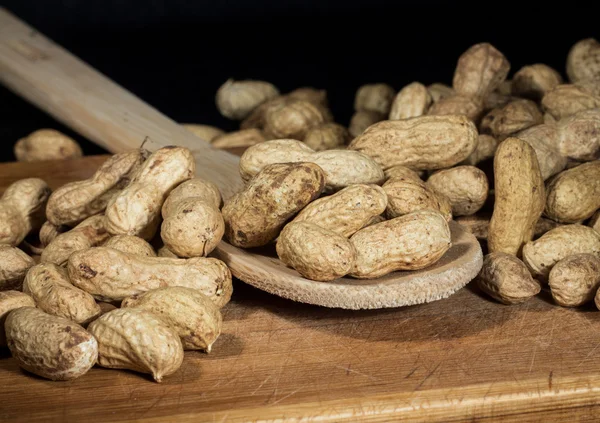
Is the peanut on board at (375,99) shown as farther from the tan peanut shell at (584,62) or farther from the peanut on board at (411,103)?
the tan peanut shell at (584,62)

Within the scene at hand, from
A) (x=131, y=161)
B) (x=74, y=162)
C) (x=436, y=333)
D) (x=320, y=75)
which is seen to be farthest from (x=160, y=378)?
(x=320, y=75)

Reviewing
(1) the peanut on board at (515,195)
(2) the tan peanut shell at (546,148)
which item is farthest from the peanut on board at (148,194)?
→ (2) the tan peanut shell at (546,148)

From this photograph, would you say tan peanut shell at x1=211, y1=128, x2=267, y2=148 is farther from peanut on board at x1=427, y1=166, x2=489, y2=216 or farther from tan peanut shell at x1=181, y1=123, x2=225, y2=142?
peanut on board at x1=427, y1=166, x2=489, y2=216

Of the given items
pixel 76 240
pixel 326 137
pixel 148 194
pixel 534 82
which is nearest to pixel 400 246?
pixel 148 194

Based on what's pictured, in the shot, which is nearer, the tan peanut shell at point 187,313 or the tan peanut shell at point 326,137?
the tan peanut shell at point 187,313

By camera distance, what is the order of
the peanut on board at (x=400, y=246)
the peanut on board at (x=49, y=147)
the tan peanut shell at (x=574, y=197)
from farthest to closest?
the peanut on board at (x=49, y=147) → the tan peanut shell at (x=574, y=197) → the peanut on board at (x=400, y=246)

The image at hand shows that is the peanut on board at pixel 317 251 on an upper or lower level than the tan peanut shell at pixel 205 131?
upper

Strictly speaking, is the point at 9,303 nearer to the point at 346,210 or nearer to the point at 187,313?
the point at 187,313

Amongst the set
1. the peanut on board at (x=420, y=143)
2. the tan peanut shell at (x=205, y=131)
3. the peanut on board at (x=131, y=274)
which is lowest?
the peanut on board at (x=131, y=274)
